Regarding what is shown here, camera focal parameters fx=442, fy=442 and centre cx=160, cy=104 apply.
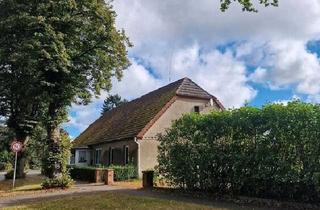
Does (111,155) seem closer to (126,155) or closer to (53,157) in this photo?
(126,155)

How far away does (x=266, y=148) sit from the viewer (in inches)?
688

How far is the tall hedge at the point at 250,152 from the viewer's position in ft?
52.7

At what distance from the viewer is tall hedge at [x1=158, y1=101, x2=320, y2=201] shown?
16.1 metres

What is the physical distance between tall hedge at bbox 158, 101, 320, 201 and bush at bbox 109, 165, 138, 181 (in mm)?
9160

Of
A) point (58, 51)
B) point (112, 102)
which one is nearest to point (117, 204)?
point (58, 51)

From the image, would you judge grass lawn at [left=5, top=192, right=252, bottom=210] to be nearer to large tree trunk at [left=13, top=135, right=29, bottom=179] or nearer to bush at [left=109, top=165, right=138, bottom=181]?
bush at [left=109, top=165, right=138, bottom=181]

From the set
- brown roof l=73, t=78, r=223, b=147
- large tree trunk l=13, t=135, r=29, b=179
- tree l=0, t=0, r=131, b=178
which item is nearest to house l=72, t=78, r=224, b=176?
brown roof l=73, t=78, r=223, b=147

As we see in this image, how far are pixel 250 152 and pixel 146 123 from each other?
17.3m

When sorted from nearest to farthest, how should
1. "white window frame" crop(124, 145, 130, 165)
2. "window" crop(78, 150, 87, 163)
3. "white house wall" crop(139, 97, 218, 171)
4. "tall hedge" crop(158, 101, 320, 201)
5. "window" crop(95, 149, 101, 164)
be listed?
"tall hedge" crop(158, 101, 320, 201) → "white house wall" crop(139, 97, 218, 171) → "white window frame" crop(124, 145, 130, 165) → "window" crop(95, 149, 101, 164) → "window" crop(78, 150, 87, 163)

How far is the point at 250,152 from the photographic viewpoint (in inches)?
712

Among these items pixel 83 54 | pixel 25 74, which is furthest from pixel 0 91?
pixel 83 54

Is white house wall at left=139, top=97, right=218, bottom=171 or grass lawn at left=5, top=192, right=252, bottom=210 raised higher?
white house wall at left=139, top=97, right=218, bottom=171

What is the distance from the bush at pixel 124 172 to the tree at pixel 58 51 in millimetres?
5207

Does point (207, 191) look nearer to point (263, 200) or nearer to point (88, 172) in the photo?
point (263, 200)
